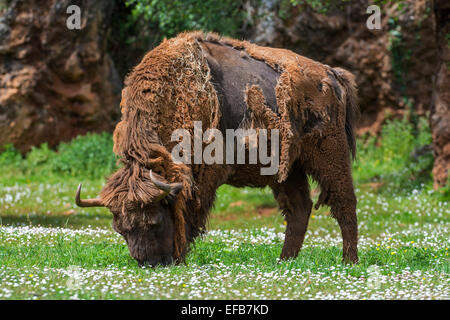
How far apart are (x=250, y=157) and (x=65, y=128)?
10.5 m

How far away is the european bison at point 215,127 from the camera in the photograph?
6422 mm

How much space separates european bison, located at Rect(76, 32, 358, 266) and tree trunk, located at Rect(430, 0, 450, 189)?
5.48 metres

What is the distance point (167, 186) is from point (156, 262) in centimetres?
86

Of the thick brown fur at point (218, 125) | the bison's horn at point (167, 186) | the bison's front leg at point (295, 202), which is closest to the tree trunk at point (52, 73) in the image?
the thick brown fur at point (218, 125)

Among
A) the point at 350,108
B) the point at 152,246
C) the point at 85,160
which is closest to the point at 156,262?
the point at 152,246

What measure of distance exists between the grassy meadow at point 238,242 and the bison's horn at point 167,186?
76cm

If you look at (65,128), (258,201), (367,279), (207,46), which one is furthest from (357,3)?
(367,279)

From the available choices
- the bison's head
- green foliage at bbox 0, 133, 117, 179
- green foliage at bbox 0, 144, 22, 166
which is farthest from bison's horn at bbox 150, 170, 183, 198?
green foliage at bbox 0, 144, 22, 166

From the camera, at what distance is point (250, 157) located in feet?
24.1

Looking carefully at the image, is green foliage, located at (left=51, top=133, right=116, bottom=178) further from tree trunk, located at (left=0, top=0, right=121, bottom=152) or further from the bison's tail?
the bison's tail

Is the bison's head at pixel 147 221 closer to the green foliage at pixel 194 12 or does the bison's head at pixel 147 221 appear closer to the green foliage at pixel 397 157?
the green foliage at pixel 194 12

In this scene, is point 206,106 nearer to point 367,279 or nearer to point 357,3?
point 367,279

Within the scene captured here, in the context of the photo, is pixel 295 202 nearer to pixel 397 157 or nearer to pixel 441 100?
pixel 441 100

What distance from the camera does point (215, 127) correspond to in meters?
6.92
